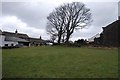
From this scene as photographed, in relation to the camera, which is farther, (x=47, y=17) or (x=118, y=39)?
(x=47, y=17)

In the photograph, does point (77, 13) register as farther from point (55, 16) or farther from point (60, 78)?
point (60, 78)

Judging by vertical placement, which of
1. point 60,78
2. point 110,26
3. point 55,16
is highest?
point 55,16

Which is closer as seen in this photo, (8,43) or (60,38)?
(60,38)

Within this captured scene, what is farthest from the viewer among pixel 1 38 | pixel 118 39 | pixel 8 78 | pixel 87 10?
pixel 1 38

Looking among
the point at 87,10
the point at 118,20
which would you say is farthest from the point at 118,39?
the point at 87,10

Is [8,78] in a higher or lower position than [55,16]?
lower

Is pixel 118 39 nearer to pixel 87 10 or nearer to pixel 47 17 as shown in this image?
pixel 87 10

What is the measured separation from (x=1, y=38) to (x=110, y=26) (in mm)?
41211

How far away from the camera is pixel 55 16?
221 ft

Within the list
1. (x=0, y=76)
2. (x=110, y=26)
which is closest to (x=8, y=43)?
(x=110, y=26)

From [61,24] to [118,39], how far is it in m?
22.3

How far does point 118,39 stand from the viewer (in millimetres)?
49688

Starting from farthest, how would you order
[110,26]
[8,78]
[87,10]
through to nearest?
1. [87,10]
2. [110,26]
3. [8,78]

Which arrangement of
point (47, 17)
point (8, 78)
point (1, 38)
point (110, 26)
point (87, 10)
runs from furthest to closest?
point (1, 38)
point (47, 17)
point (87, 10)
point (110, 26)
point (8, 78)
